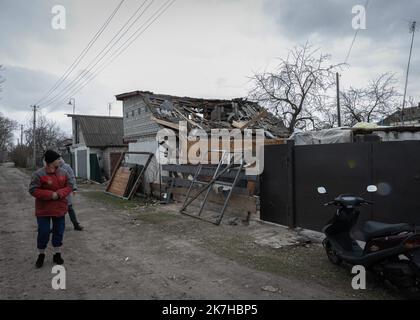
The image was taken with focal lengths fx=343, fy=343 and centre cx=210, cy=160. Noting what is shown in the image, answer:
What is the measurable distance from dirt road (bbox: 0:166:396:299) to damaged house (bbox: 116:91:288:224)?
1.20 metres

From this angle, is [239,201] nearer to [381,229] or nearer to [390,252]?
[381,229]

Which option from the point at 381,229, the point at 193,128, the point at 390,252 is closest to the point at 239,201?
the point at 381,229

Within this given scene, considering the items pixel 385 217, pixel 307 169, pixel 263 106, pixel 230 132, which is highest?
pixel 263 106

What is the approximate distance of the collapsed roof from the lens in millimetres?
14586

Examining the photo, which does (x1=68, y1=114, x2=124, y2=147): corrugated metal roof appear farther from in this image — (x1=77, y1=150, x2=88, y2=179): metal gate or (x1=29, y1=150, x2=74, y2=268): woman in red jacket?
(x1=29, y1=150, x2=74, y2=268): woman in red jacket

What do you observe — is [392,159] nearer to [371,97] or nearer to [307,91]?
[307,91]

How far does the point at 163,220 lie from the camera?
8.78 meters

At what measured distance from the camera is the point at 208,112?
17109 millimetres

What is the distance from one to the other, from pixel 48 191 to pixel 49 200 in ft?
0.47

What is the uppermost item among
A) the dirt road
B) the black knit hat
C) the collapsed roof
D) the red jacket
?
the collapsed roof

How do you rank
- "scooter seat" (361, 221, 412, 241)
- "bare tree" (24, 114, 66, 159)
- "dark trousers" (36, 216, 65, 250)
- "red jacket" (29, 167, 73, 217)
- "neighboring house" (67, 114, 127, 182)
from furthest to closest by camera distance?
"bare tree" (24, 114, 66, 159), "neighboring house" (67, 114, 127, 182), "dark trousers" (36, 216, 65, 250), "red jacket" (29, 167, 73, 217), "scooter seat" (361, 221, 412, 241)

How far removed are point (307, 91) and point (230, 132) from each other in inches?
238

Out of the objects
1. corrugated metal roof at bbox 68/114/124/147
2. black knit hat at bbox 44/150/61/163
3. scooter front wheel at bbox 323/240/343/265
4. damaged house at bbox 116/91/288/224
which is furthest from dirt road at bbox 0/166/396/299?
corrugated metal roof at bbox 68/114/124/147

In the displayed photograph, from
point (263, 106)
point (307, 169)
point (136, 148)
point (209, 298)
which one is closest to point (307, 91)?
point (263, 106)
